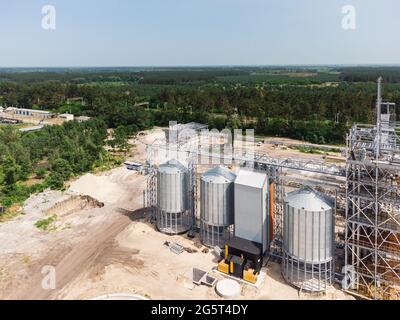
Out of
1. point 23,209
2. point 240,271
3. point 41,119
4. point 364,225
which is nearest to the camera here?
point 364,225

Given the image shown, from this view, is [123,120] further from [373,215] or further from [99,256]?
[373,215]

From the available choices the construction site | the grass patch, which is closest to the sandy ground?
the construction site

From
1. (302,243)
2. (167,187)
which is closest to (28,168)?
(167,187)

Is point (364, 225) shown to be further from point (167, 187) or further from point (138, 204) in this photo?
point (138, 204)

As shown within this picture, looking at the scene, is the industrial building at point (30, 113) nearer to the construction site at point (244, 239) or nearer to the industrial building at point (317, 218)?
the construction site at point (244, 239)

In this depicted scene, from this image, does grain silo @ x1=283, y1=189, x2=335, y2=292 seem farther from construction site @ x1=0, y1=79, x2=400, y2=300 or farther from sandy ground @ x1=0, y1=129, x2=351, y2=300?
sandy ground @ x1=0, y1=129, x2=351, y2=300

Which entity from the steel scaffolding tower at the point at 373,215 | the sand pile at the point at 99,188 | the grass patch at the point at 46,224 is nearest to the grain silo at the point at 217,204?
the steel scaffolding tower at the point at 373,215

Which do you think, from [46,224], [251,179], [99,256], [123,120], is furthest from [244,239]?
[123,120]
